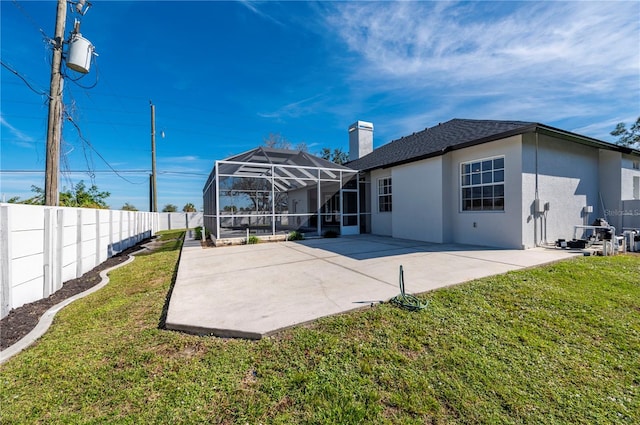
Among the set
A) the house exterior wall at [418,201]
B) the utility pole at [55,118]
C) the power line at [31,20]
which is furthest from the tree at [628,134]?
the power line at [31,20]

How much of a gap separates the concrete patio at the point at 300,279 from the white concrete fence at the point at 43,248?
1983 mm

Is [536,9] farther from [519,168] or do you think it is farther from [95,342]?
[95,342]

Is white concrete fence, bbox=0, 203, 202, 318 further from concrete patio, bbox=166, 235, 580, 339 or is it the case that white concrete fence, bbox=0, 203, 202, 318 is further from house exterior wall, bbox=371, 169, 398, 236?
house exterior wall, bbox=371, 169, 398, 236

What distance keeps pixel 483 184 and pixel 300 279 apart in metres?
7.03

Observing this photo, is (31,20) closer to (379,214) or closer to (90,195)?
(90,195)

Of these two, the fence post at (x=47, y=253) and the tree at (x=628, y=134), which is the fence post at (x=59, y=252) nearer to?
the fence post at (x=47, y=253)

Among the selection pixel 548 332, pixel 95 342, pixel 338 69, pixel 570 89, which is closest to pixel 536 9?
pixel 570 89

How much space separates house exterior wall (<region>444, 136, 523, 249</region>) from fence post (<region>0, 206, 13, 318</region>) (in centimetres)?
1026

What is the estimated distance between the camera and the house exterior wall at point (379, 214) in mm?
11758

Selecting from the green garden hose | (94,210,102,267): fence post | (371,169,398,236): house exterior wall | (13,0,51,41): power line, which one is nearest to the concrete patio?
the green garden hose

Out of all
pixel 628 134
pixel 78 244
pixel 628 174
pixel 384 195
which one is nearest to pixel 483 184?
pixel 384 195

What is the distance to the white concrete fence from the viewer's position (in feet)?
11.2

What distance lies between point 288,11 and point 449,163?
775 centimetres

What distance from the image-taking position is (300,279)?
15.6 feet
